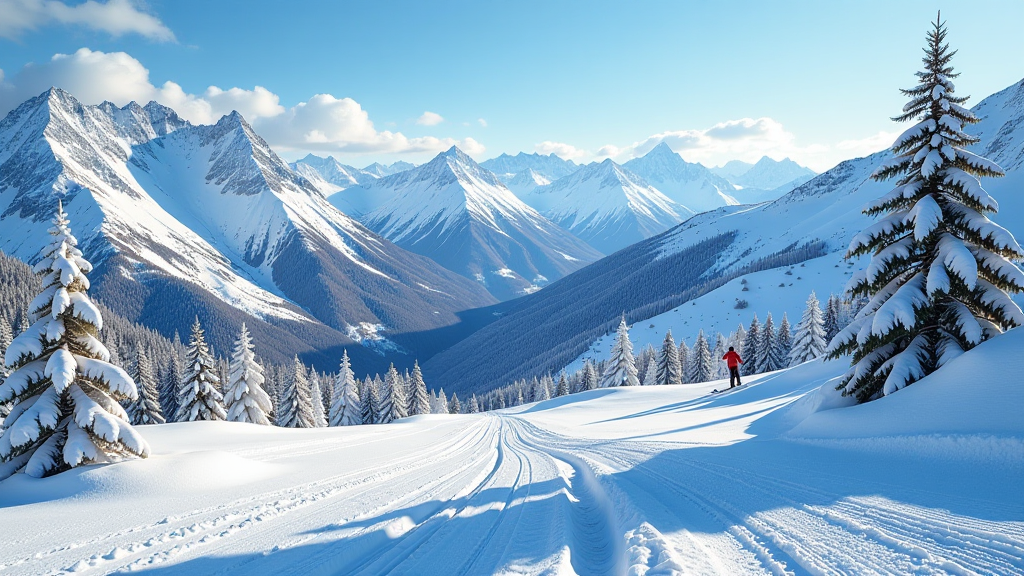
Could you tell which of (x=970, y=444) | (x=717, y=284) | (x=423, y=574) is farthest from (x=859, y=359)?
(x=717, y=284)

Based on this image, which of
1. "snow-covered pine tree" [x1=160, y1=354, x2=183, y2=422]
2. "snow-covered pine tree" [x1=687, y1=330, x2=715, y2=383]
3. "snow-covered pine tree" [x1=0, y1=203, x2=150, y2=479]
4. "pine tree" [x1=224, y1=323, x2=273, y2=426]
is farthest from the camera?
"snow-covered pine tree" [x1=687, y1=330, x2=715, y2=383]

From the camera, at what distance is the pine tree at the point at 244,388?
3366 centimetres

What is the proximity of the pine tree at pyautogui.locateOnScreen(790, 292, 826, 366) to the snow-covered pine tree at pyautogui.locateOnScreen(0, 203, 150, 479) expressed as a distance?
50.8 m

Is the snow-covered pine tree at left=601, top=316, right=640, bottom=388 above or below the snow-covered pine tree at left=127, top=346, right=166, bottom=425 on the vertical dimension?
below

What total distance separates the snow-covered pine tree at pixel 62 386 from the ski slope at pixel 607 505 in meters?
1.02

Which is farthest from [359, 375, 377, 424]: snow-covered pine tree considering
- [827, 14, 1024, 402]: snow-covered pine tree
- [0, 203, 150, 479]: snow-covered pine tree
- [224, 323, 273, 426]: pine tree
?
[827, 14, 1024, 402]: snow-covered pine tree

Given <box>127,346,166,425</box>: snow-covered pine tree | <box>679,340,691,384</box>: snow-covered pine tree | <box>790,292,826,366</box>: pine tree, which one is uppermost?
<box>127,346,166,425</box>: snow-covered pine tree

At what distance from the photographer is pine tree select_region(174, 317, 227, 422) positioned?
3156 cm

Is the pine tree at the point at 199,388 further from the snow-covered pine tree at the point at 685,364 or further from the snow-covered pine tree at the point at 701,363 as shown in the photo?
the snow-covered pine tree at the point at 685,364

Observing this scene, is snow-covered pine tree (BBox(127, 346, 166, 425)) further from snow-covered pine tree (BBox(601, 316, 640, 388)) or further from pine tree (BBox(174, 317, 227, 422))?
snow-covered pine tree (BBox(601, 316, 640, 388))

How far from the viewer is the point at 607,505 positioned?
6.27 meters

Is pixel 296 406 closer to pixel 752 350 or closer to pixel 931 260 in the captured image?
pixel 931 260

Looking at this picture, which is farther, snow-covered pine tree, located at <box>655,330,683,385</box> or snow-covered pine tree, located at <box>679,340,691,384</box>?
snow-covered pine tree, located at <box>679,340,691,384</box>

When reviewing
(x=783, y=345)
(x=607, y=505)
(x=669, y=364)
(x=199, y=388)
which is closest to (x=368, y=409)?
(x=199, y=388)
